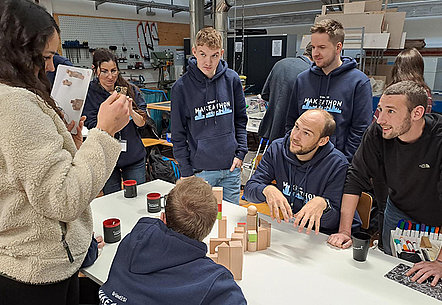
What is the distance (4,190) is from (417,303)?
51.7 inches

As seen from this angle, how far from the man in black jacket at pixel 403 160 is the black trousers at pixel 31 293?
3.53ft

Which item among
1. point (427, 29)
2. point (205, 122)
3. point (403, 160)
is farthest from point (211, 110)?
point (427, 29)

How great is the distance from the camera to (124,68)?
23.9 feet

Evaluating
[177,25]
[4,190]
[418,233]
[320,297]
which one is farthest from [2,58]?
[177,25]

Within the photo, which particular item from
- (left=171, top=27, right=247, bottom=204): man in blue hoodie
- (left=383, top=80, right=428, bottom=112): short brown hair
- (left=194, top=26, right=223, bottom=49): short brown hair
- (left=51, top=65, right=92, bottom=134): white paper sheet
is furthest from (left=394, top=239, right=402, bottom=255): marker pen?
(left=51, top=65, right=92, bottom=134): white paper sheet

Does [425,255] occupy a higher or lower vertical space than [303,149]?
lower

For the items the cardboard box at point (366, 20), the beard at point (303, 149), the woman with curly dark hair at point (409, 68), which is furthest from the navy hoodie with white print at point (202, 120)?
the cardboard box at point (366, 20)

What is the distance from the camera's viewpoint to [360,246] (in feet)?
4.46

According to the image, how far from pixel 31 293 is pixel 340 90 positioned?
1.93 meters

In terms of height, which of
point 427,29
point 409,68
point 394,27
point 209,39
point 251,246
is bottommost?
point 251,246

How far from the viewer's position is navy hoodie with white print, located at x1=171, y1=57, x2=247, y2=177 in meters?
2.21

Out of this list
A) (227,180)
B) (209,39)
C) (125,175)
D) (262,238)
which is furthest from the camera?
(125,175)

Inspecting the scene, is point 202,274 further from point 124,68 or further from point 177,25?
point 177,25

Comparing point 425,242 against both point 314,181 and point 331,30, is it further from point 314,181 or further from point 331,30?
point 331,30
